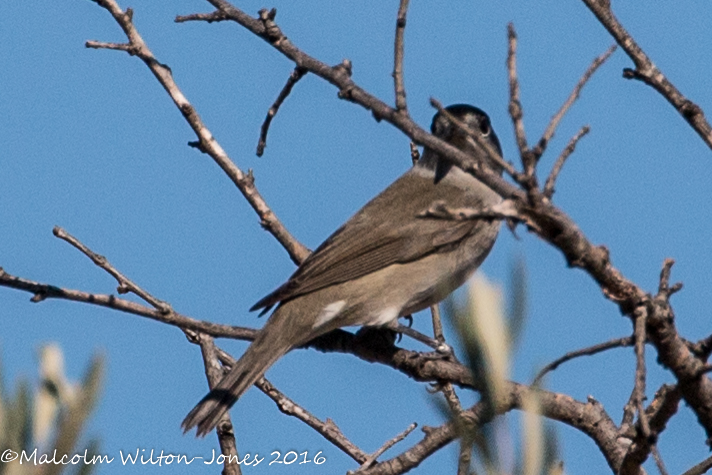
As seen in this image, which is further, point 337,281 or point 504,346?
point 337,281

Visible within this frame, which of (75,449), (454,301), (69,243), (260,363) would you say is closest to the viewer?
(75,449)

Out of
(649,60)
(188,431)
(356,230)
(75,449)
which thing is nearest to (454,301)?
(75,449)

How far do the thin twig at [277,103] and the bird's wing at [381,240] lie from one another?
47.3 inches

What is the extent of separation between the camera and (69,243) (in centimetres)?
353

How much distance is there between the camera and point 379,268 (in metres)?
5.36

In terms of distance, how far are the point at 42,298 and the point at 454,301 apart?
6.11 ft

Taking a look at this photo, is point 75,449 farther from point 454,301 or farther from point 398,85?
point 398,85

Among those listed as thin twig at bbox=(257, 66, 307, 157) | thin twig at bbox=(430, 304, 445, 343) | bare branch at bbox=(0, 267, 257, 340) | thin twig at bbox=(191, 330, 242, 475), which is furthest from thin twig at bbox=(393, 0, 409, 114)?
thin twig at bbox=(430, 304, 445, 343)

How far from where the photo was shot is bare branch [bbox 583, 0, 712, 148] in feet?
9.57

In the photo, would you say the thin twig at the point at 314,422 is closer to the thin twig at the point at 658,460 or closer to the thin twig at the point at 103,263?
the thin twig at the point at 103,263

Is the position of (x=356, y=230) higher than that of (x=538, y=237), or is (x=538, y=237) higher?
(x=356, y=230)

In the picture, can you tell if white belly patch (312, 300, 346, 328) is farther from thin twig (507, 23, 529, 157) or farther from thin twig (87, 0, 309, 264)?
thin twig (507, 23, 529, 157)

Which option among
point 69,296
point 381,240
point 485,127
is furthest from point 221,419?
point 485,127

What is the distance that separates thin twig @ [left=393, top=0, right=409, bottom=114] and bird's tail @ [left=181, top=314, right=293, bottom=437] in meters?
1.79
